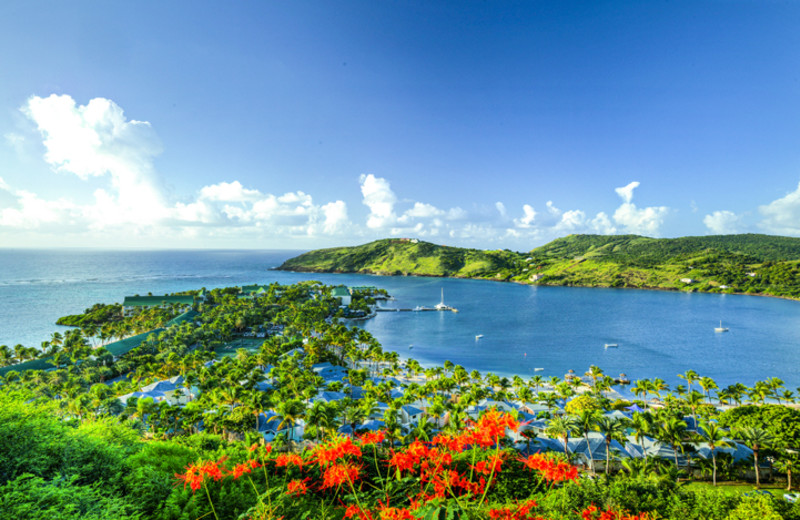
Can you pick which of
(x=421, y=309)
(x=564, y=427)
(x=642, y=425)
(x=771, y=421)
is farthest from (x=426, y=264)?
(x=564, y=427)

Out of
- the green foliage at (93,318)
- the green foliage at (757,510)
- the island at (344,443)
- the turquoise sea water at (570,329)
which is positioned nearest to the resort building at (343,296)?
the turquoise sea water at (570,329)

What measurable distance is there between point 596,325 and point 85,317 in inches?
3865

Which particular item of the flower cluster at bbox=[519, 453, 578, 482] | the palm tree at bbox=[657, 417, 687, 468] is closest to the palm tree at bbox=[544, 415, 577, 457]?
the palm tree at bbox=[657, 417, 687, 468]

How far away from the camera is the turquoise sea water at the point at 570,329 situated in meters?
44.9

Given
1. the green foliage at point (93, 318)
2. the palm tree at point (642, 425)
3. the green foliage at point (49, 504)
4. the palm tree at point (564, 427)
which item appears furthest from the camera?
the green foliage at point (93, 318)

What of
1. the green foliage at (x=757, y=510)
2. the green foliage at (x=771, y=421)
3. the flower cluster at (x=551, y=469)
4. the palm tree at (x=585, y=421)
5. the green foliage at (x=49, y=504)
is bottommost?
the green foliage at (x=771, y=421)

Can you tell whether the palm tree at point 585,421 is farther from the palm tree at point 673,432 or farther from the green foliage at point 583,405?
the green foliage at point 583,405

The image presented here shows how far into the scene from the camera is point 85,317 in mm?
59906

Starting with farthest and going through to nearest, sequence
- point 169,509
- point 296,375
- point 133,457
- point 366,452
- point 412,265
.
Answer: point 412,265
point 296,375
point 366,452
point 133,457
point 169,509

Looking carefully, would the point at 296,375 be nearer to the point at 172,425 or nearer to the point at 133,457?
the point at 172,425

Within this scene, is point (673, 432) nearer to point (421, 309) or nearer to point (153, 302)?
point (421, 309)

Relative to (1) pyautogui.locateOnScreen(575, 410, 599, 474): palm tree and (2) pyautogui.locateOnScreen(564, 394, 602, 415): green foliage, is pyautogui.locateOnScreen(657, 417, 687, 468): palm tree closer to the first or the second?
(1) pyautogui.locateOnScreen(575, 410, 599, 474): palm tree

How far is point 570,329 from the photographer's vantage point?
2559 inches

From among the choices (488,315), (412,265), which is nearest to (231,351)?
(488,315)
